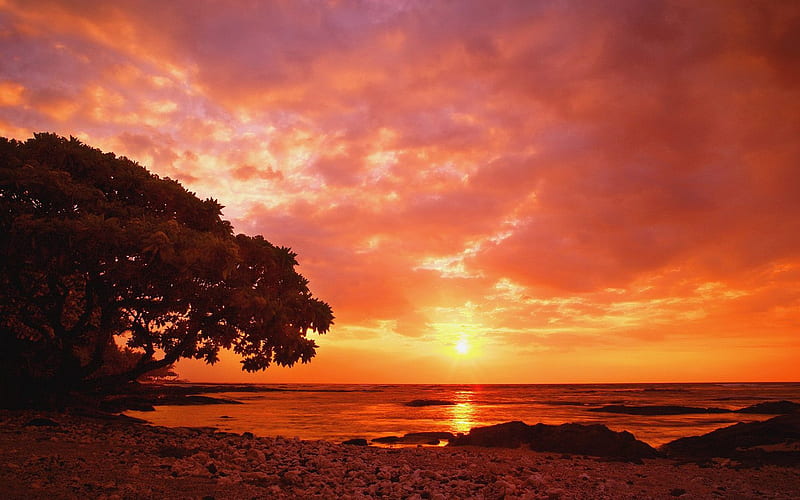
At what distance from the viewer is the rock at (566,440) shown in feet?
59.1

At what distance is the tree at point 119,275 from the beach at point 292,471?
9.61 ft

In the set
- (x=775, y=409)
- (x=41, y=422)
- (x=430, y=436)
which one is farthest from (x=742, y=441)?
(x=775, y=409)

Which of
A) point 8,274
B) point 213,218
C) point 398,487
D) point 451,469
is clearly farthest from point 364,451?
point 8,274

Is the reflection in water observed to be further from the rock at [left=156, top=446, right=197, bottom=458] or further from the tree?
the rock at [left=156, top=446, right=197, bottom=458]

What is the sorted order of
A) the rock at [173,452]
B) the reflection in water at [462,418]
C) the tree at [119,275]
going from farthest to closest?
1. the reflection in water at [462,418]
2. the tree at [119,275]
3. the rock at [173,452]

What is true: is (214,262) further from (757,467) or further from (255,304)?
(757,467)

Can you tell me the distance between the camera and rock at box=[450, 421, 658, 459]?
18016 mm

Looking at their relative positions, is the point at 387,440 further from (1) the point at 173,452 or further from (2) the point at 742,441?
(2) the point at 742,441

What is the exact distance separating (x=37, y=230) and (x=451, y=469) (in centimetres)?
1310

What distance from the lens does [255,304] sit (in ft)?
51.0

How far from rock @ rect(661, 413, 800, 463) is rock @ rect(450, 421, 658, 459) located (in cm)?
186

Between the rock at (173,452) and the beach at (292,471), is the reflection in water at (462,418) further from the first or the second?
the rock at (173,452)

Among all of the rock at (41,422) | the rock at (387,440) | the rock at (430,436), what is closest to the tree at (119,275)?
the rock at (41,422)

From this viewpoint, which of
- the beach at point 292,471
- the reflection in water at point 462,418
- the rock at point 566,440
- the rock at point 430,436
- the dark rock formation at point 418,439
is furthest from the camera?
the reflection in water at point 462,418
